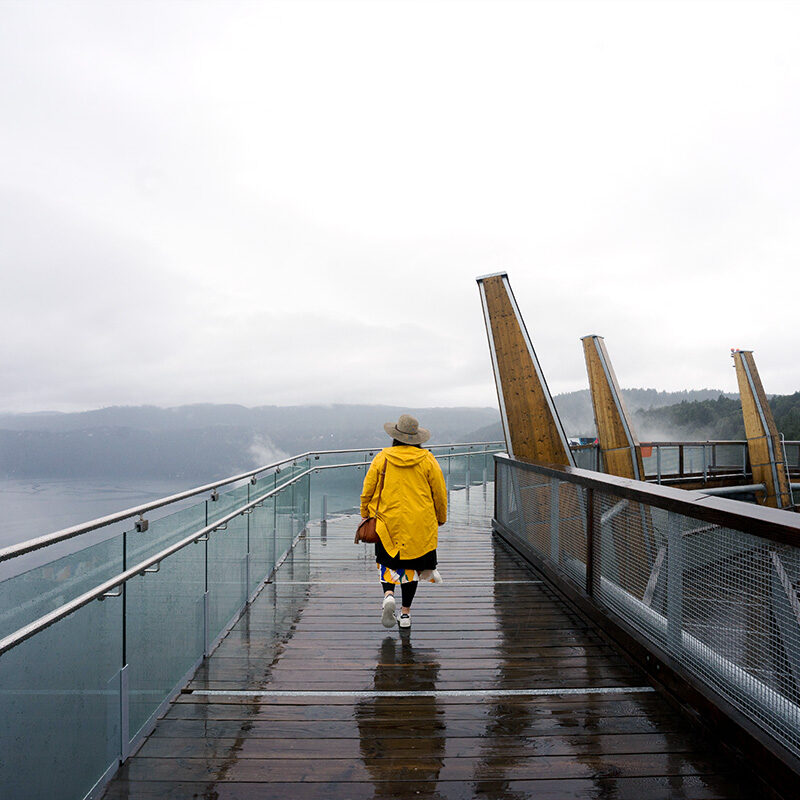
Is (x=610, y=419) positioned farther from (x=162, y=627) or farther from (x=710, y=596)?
(x=162, y=627)

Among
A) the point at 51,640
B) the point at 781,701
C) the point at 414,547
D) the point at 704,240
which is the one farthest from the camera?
the point at 704,240

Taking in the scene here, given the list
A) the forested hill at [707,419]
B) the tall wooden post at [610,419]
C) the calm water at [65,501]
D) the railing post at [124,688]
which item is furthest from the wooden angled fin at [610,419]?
the calm water at [65,501]

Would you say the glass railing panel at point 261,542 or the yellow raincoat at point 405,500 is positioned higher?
the yellow raincoat at point 405,500

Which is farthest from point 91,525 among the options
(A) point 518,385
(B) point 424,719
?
(A) point 518,385

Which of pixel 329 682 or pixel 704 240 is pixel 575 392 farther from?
pixel 329 682

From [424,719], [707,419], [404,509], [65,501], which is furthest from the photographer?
[65,501]

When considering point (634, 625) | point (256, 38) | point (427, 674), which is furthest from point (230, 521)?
point (256, 38)

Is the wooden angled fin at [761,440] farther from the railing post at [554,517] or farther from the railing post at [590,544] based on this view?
the railing post at [590,544]

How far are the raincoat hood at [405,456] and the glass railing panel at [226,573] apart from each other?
145 centimetres

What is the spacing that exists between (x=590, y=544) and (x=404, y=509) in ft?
5.43

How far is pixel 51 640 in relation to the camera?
2.24 m

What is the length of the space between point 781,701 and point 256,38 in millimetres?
45479

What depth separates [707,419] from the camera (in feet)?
172

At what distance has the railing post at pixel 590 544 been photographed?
4715 mm
